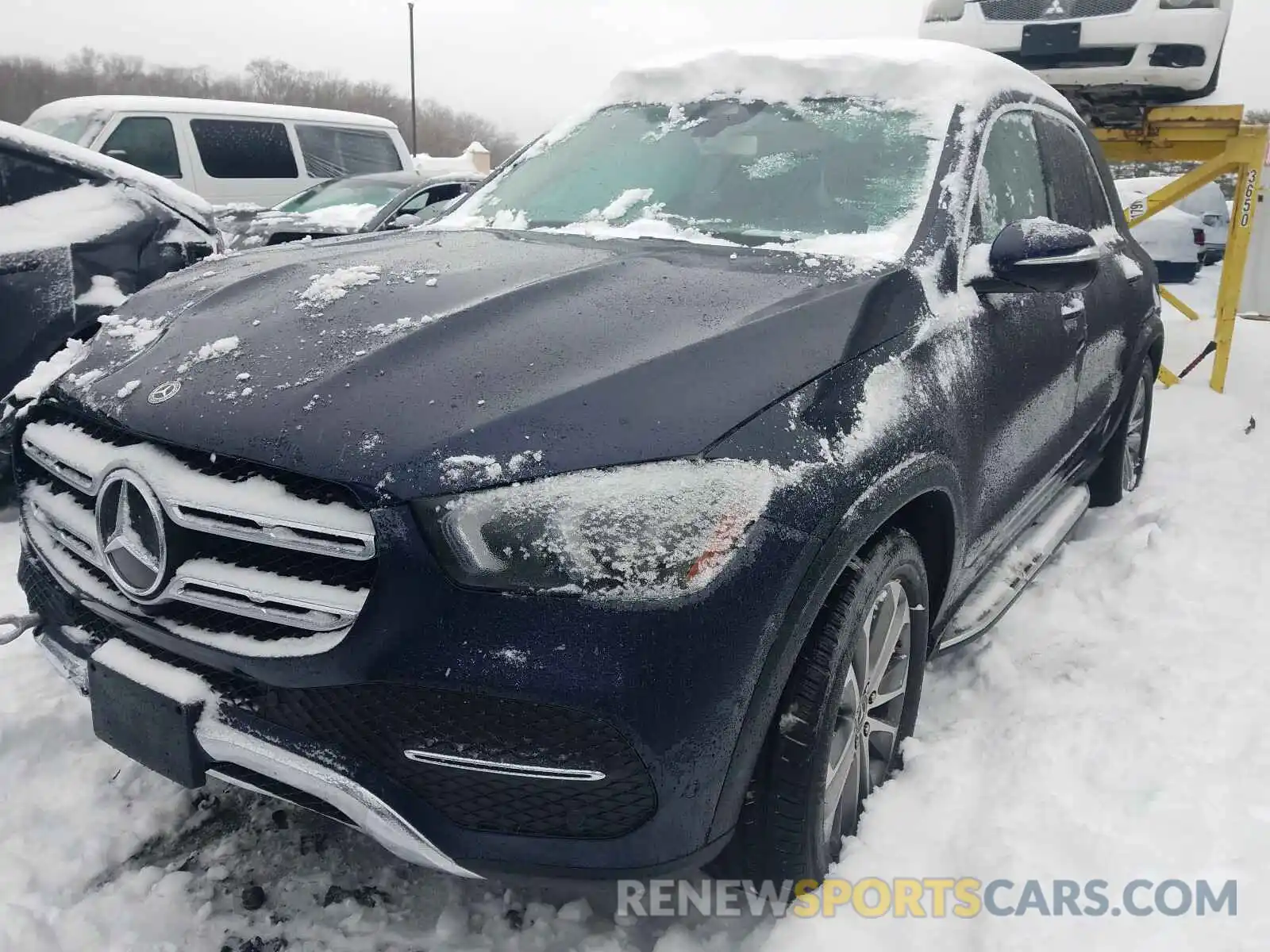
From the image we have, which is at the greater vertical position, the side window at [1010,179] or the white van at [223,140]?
the side window at [1010,179]

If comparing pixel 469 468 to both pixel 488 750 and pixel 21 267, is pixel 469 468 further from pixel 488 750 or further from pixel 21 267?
pixel 21 267

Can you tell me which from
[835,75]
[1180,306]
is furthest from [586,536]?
[1180,306]

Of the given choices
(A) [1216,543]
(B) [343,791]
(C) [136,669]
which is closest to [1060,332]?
(A) [1216,543]

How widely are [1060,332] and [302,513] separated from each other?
2.26 m

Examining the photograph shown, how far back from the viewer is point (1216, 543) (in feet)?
12.3

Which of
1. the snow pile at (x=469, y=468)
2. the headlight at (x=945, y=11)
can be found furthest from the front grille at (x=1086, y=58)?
the snow pile at (x=469, y=468)

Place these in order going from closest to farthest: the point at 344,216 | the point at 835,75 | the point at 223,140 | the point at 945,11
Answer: the point at 835,75, the point at 945,11, the point at 344,216, the point at 223,140

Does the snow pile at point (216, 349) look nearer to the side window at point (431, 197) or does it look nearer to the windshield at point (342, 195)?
the side window at point (431, 197)

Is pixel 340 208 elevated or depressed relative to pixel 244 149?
depressed

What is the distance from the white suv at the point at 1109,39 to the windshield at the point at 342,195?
194 inches

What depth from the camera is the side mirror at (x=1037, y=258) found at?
229 cm

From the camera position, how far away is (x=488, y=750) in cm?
147

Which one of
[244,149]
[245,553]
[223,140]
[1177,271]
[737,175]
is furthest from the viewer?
[1177,271]

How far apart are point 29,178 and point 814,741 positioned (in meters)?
4.00
